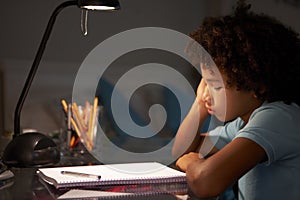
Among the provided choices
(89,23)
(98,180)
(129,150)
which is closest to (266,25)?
(98,180)

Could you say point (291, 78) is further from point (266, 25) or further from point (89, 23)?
point (89, 23)

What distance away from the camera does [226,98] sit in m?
1.25

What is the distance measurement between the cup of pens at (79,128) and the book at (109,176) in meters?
0.60

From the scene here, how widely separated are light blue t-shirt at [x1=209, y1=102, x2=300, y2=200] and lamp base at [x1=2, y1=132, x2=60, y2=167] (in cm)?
51

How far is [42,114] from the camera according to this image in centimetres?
258

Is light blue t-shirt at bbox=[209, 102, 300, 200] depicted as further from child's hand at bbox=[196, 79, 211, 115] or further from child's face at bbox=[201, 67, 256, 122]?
child's hand at bbox=[196, 79, 211, 115]

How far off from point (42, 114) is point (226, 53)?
5.00 ft

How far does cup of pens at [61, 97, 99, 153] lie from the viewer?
197cm

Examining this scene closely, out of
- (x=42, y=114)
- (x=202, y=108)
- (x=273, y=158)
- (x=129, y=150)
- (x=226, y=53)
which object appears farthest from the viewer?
(x=42, y=114)

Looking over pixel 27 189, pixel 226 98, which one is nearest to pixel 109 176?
pixel 27 189

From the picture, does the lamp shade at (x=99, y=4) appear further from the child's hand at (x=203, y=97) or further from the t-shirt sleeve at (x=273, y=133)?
the t-shirt sleeve at (x=273, y=133)

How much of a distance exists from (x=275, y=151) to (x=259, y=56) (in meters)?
0.21

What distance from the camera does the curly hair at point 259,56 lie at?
1.20 m

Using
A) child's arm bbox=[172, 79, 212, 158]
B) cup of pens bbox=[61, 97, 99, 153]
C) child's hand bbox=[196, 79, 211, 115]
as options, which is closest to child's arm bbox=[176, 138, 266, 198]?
child's hand bbox=[196, 79, 211, 115]
